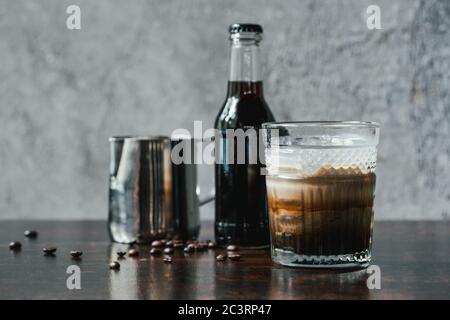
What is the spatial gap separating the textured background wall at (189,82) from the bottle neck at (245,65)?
613 millimetres

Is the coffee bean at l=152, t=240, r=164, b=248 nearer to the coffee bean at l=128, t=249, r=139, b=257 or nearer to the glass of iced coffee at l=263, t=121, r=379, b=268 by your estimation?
the coffee bean at l=128, t=249, r=139, b=257

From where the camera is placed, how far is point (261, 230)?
3.77ft

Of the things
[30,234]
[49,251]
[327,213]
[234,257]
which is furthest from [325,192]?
[30,234]

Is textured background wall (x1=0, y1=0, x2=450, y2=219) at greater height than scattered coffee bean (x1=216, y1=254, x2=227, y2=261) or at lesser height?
greater

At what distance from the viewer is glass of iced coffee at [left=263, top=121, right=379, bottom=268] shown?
0.95 m

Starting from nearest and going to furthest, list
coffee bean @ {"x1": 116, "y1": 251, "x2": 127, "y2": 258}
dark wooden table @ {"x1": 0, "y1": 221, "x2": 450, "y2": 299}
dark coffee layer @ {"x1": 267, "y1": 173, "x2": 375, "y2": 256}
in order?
1. dark wooden table @ {"x1": 0, "y1": 221, "x2": 450, "y2": 299}
2. dark coffee layer @ {"x1": 267, "y1": 173, "x2": 375, "y2": 256}
3. coffee bean @ {"x1": 116, "y1": 251, "x2": 127, "y2": 258}

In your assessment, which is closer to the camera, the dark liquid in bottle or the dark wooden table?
the dark wooden table

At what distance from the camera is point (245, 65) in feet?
3.77

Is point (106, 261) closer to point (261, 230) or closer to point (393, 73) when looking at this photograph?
point (261, 230)

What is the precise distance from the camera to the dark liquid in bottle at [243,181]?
114 cm

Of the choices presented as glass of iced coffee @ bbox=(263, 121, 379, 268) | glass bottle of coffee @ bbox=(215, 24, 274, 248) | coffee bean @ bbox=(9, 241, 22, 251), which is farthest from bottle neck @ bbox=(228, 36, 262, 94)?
coffee bean @ bbox=(9, 241, 22, 251)

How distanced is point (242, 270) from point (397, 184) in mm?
898

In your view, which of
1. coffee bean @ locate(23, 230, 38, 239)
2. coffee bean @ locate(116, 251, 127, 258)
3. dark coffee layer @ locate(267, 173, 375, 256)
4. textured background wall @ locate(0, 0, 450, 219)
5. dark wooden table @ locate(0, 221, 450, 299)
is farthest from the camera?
textured background wall @ locate(0, 0, 450, 219)
